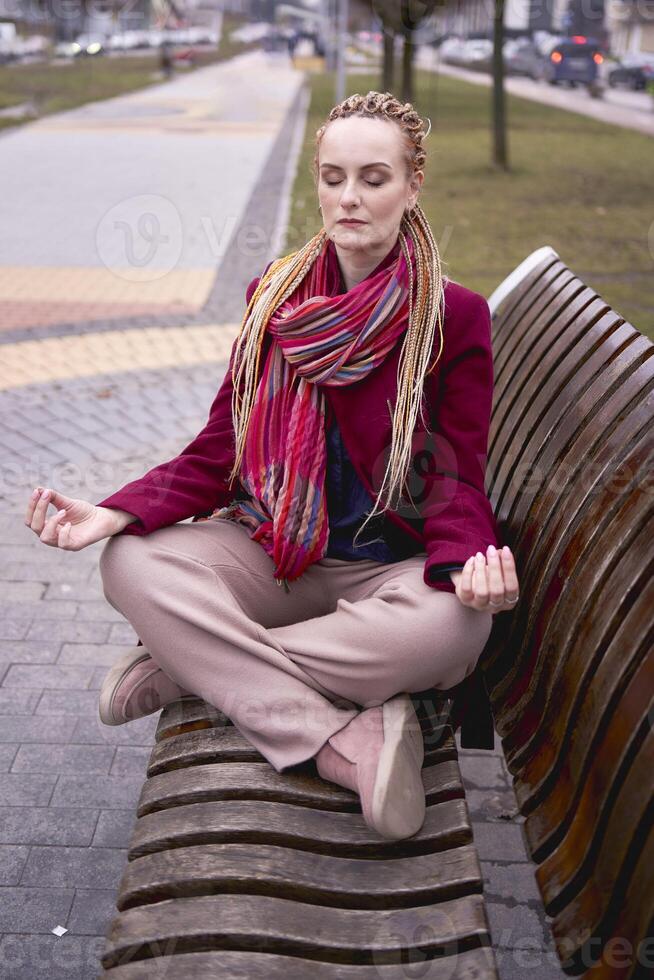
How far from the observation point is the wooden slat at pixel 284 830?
76.2 inches

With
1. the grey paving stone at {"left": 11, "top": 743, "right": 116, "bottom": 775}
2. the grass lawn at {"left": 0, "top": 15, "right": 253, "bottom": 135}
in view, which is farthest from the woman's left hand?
the grass lawn at {"left": 0, "top": 15, "right": 253, "bottom": 135}

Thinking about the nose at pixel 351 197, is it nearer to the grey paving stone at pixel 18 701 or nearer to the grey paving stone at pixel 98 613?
the grey paving stone at pixel 18 701

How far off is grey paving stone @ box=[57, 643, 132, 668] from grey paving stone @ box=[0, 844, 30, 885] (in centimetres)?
94

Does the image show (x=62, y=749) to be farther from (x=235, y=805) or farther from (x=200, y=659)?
(x=235, y=805)

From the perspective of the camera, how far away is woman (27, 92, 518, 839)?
86.2 inches

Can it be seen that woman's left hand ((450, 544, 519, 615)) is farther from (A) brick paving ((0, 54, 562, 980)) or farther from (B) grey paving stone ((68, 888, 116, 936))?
(B) grey paving stone ((68, 888, 116, 936))

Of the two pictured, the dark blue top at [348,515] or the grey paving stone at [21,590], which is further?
the grey paving stone at [21,590]

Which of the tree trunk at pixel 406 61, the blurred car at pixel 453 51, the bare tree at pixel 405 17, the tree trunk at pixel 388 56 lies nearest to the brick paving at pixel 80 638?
the bare tree at pixel 405 17

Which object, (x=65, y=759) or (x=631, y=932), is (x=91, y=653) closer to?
(x=65, y=759)

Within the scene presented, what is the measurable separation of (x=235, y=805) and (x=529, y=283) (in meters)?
1.97

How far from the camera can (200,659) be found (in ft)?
7.39

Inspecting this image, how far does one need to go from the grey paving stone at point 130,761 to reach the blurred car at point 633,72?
4078 cm

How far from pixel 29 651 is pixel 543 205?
11698mm

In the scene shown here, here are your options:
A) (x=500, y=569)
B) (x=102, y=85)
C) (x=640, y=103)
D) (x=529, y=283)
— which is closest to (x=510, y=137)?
(x=640, y=103)
